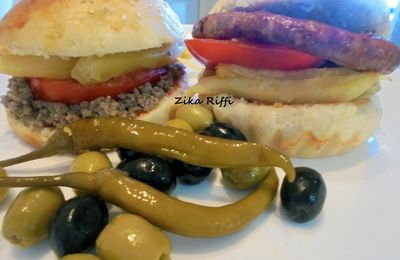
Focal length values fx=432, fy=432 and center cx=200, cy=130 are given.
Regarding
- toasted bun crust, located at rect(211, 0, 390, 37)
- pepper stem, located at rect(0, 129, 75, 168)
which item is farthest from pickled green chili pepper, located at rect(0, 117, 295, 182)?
toasted bun crust, located at rect(211, 0, 390, 37)

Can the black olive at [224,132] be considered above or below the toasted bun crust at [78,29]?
below

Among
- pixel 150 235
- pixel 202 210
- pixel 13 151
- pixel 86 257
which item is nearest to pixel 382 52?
pixel 202 210

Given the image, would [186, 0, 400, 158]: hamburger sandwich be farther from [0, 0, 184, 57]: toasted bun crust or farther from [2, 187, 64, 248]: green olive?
[2, 187, 64, 248]: green olive

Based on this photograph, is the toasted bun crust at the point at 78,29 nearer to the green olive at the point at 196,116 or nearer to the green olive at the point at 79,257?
the green olive at the point at 196,116

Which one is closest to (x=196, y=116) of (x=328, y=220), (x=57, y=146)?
(x=57, y=146)

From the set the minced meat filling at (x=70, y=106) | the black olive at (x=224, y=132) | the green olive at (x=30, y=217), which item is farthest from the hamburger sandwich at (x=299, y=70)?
the green olive at (x=30, y=217)

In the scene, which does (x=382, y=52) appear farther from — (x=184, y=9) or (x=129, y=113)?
(x=184, y=9)

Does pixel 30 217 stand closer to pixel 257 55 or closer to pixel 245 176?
pixel 245 176
